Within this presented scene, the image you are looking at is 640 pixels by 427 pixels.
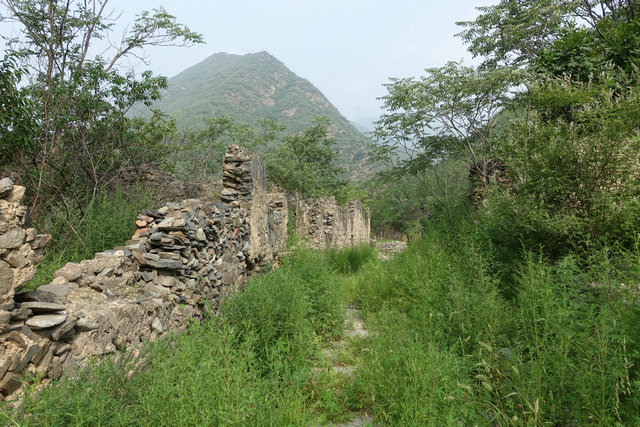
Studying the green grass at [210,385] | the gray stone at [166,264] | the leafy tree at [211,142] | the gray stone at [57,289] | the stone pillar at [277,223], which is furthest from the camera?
the leafy tree at [211,142]

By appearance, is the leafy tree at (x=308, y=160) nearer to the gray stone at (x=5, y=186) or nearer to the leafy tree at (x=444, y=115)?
the leafy tree at (x=444, y=115)

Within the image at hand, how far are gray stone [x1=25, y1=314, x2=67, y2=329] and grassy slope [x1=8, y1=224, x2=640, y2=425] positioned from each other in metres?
0.42

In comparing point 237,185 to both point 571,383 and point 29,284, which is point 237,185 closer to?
point 29,284

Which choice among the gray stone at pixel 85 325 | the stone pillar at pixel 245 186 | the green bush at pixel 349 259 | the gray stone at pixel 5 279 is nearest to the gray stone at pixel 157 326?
the gray stone at pixel 85 325

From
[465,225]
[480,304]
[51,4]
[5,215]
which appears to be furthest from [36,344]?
[51,4]

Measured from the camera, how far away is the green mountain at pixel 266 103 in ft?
162

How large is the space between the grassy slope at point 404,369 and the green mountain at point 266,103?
3766 cm

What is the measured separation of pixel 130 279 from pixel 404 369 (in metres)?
2.73

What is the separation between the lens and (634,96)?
12.9 ft

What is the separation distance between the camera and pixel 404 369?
278 cm

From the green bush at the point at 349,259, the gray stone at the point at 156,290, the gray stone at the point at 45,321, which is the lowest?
the green bush at the point at 349,259

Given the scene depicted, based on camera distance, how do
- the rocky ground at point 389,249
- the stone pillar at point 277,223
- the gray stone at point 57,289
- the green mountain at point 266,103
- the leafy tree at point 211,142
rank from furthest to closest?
the green mountain at point 266,103 → the leafy tree at point 211,142 → the rocky ground at point 389,249 → the stone pillar at point 277,223 → the gray stone at point 57,289

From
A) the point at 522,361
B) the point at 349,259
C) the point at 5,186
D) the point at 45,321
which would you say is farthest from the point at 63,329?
the point at 349,259

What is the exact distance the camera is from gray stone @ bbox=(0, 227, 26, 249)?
1.89 meters
